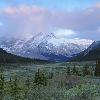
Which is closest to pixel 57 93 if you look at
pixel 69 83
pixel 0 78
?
pixel 0 78

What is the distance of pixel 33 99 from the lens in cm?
2153

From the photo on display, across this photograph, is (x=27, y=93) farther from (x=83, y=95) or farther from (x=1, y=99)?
(x=83, y=95)

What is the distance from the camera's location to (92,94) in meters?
23.2

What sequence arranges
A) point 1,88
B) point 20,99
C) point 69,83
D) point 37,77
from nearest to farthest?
point 20,99, point 1,88, point 69,83, point 37,77

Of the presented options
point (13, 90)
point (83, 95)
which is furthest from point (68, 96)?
point (13, 90)

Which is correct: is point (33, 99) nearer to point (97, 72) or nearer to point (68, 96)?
point (68, 96)

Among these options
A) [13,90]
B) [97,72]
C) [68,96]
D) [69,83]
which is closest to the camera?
[68,96]

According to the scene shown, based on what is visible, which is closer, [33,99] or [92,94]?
[33,99]

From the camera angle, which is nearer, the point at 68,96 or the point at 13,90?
the point at 68,96

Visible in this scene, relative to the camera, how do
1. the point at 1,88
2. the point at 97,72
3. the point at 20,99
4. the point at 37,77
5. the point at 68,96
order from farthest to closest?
the point at 97,72, the point at 37,77, the point at 1,88, the point at 68,96, the point at 20,99

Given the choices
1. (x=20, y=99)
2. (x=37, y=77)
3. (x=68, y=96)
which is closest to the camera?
(x=20, y=99)

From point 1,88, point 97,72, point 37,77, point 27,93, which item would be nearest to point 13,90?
point 27,93

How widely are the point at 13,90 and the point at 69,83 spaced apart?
9.57 metres

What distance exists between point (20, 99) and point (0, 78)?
7830 mm
